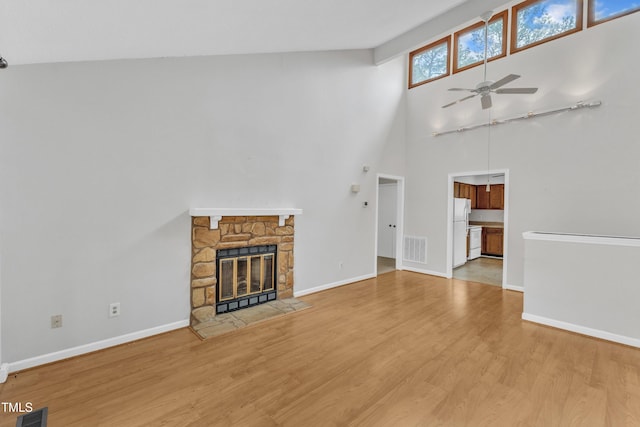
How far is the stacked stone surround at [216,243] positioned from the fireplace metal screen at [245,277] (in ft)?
0.28

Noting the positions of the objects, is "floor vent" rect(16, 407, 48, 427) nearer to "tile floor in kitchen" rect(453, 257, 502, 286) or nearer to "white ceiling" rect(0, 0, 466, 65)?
"white ceiling" rect(0, 0, 466, 65)

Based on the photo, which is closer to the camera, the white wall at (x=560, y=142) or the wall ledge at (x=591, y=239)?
the wall ledge at (x=591, y=239)

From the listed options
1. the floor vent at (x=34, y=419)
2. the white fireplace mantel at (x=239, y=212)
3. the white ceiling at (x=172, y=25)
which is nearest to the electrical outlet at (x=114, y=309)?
the floor vent at (x=34, y=419)

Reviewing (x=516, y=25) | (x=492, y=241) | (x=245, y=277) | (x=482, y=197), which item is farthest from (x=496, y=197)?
(x=245, y=277)

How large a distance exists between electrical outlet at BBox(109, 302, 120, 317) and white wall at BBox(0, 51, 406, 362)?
53 mm

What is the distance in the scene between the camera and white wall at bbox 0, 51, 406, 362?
2.23m

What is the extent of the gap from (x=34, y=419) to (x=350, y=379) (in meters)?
2.07

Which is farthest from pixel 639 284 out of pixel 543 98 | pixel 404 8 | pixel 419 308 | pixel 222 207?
pixel 222 207

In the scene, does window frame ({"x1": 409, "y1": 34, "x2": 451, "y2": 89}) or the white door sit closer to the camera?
window frame ({"x1": 409, "y1": 34, "x2": 451, "y2": 89})

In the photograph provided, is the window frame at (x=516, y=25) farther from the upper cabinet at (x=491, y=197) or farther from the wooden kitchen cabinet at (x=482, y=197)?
the wooden kitchen cabinet at (x=482, y=197)

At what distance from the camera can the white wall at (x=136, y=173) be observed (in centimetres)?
223

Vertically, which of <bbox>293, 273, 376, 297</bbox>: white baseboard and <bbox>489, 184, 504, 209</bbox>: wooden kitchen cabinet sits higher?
<bbox>489, 184, 504, 209</bbox>: wooden kitchen cabinet

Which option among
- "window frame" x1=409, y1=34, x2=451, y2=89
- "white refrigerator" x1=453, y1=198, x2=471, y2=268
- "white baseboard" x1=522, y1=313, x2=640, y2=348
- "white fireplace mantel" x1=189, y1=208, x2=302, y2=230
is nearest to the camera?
"white baseboard" x1=522, y1=313, x2=640, y2=348

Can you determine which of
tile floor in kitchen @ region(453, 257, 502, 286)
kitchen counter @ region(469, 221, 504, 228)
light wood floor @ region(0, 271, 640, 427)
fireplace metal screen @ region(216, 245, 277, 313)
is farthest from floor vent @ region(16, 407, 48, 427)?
kitchen counter @ region(469, 221, 504, 228)
